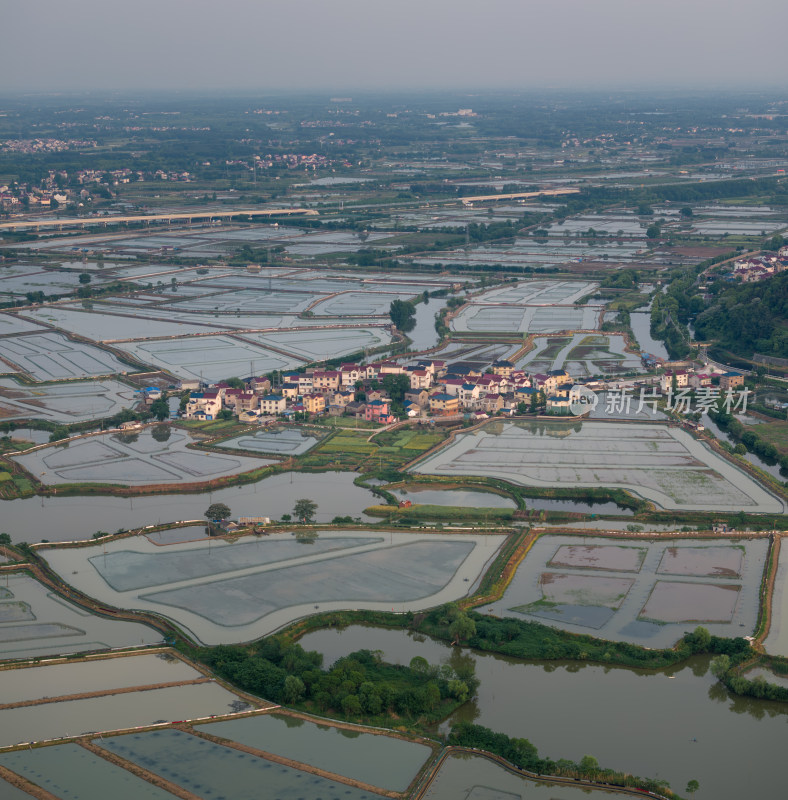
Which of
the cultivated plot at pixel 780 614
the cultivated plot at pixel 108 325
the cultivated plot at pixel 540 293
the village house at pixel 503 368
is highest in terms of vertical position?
the cultivated plot at pixel 540 293

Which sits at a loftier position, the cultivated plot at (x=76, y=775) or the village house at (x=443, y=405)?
the village house at (x=443, y=405)

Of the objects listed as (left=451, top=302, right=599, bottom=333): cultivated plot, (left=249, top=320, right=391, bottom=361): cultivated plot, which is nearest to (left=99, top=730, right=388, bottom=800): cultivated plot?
(left=249, top=320, right=391, bottom=361): cultivated plot

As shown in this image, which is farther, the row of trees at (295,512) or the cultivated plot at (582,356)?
the cultivated plot at (582,356)

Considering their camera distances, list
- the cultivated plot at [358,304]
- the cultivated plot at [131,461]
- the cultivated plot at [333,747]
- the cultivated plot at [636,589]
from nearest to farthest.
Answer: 1. the cultivated plot at [333,747]
2. the cultivated plot at [636,589]
3. the cultivated plot at [131,461]
4. the cultivated plot at [358,304]

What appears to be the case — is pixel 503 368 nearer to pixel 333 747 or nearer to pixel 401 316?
pixel 401 316

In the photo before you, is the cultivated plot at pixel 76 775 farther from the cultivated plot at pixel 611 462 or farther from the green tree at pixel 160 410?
the green tree at pixel 160 410

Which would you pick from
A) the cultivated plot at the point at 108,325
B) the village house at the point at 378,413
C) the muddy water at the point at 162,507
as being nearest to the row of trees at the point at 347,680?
the muddy water at the point at 162,507
